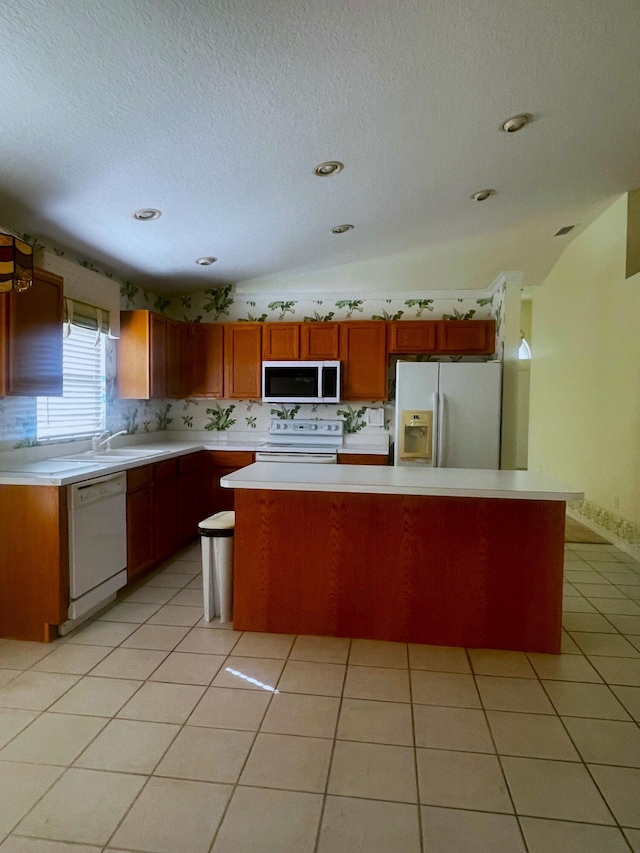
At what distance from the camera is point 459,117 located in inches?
91.7

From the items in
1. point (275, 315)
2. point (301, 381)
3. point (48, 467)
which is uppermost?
point (275, 315)

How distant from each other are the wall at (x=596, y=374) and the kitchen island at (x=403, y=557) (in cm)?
224

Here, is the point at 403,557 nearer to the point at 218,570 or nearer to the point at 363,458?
the point at 218,570

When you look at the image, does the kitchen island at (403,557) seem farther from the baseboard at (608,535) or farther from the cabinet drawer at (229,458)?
the baseboard at (608,535)

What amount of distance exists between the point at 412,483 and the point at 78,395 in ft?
8.50

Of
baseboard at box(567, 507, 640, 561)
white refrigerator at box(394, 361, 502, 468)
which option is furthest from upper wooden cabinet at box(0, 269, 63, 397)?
baseboard at box(567, 507, 640, 561)

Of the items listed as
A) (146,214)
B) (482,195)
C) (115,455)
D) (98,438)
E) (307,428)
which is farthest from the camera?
(307,428)

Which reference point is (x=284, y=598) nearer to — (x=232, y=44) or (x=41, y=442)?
(x=41, y=442)

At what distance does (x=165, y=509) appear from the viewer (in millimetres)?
3609

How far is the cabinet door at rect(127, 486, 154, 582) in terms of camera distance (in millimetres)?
3080

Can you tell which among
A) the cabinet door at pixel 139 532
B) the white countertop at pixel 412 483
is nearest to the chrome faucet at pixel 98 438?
the cabinet door at pixel 139 532

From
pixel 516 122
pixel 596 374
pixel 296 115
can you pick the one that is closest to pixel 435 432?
pixel 596 374

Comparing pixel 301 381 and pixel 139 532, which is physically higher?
pixel 301 381

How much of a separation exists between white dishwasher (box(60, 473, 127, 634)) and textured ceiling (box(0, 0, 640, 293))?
5.31ft
